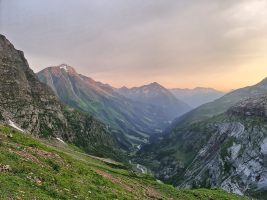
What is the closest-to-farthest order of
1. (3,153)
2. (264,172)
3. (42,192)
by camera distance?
(42,192), (3,153), (264,172)

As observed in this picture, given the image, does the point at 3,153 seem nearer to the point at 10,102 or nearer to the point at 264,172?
the point at 10,102

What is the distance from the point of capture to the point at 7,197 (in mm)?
29062

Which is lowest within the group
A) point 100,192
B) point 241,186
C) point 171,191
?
point 241,186

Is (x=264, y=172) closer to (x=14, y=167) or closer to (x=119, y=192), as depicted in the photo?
(x=119, y=192)

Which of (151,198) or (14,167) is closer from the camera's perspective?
(14,167)

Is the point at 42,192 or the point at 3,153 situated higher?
the point at 3,153

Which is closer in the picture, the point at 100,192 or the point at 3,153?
the point at 3,153

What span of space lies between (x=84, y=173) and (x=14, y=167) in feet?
41.9

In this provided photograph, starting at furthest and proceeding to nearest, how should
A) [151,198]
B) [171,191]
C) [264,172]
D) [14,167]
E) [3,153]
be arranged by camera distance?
[264,172] < [171,191] < [151,198] < [3,153] < [14,167]

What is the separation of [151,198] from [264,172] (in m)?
158

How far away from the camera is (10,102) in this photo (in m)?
181

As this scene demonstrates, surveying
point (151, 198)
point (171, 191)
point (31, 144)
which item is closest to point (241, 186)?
point (171, 191)

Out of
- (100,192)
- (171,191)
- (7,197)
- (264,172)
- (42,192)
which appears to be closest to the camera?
(7,197)

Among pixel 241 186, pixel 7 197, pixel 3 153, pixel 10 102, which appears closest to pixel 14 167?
pixel 3 153
